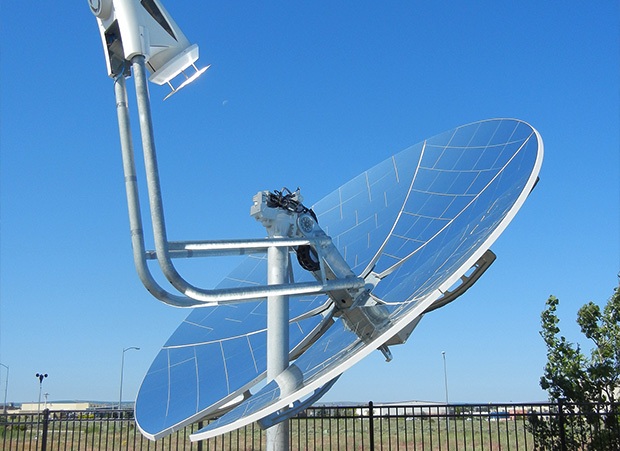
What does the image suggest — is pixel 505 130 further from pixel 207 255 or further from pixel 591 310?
pixel 591 310

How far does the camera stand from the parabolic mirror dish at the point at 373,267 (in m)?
9.79

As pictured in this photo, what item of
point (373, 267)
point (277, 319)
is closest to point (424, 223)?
point (373, 267)

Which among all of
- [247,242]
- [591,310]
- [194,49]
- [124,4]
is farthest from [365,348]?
[591,310]

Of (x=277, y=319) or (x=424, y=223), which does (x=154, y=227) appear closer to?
(x=277, y=319)

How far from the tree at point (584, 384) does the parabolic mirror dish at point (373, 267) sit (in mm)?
6736

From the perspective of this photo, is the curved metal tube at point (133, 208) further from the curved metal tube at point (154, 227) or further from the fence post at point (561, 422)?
the fence post at point (561, 422)

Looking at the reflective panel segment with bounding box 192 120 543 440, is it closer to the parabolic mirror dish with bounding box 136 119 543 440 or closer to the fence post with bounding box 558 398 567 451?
the parabolic mirror dish with bounding box 136 119 543 440

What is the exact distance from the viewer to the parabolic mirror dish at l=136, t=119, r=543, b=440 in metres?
9.79

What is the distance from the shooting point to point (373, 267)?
12875 millimetres

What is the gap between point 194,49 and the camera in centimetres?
909

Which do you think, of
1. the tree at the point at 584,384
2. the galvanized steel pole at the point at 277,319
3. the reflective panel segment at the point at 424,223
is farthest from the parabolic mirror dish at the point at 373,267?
the tree at the point at 584,384

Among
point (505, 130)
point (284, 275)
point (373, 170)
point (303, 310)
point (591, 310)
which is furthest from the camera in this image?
point (591, 310)

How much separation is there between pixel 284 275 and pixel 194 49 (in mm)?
3325

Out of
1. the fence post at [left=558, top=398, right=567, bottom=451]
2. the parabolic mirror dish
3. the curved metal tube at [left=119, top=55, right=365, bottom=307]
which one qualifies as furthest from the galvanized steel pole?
the fence post at [left=558, top=398, right=567, bottom=451]
